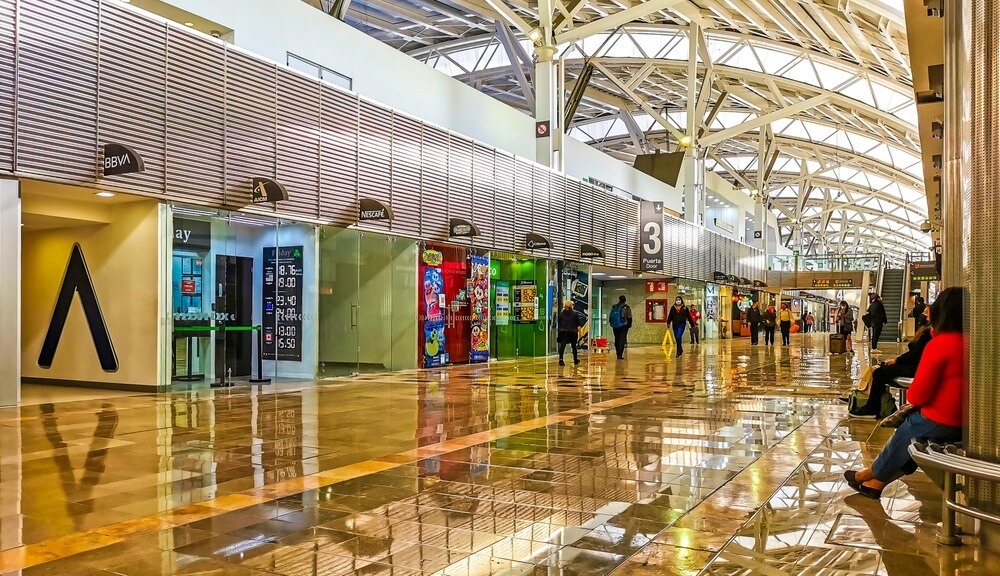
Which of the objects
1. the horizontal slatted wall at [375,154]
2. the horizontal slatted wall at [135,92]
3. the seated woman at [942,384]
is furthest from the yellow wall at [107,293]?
the seated woman at [942,384]

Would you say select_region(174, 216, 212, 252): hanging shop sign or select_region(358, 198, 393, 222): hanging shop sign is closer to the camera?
select_region(174, 216, 212, 252): hanging shop sign

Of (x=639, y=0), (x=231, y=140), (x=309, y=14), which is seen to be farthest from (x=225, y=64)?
(x=639, y=0)

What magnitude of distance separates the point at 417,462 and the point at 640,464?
1776 millimetres

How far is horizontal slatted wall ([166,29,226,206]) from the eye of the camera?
38.0 ft

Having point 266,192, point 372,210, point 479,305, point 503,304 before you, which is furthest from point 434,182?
point 266,192

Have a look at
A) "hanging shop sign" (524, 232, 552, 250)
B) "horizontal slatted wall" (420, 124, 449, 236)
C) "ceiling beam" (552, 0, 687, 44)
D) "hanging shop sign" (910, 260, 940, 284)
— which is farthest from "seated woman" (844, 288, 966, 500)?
"hanging shop sign" (910, 260, 940, 284)

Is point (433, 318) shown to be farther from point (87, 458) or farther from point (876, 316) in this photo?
point (876, 316)

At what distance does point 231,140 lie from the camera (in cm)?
1254

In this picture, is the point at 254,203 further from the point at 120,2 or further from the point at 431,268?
the point at 431,268

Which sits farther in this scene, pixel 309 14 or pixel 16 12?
pixel 309 14

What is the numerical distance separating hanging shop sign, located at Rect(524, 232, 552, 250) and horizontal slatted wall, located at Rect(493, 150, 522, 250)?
1.23 ft

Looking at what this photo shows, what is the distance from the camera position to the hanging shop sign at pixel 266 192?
12727 millimetres

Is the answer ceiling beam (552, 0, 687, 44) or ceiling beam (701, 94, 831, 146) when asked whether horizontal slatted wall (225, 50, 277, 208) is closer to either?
ceiling beam (552, 0, 687, 44)

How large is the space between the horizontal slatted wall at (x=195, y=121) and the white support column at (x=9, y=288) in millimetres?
2066
